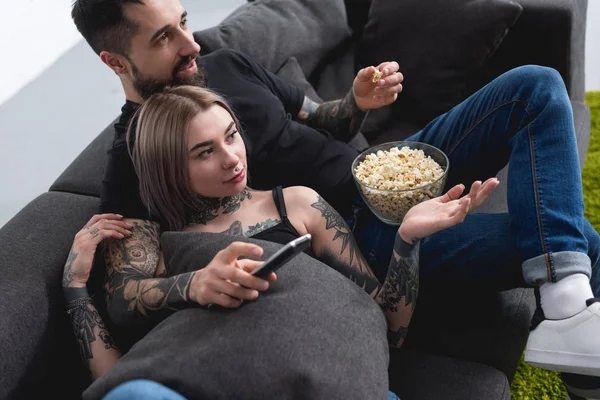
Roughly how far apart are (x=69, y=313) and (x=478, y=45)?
145cm

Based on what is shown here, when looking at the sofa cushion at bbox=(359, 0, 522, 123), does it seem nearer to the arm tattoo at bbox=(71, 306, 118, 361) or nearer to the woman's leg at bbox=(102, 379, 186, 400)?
the arm tattoo at bbox=(71, 306, 118, 361)

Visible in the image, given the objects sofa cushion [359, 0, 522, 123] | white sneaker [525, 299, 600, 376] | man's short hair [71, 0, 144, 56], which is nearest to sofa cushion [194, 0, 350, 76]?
sofa cushion [359, 0, 522, 123]

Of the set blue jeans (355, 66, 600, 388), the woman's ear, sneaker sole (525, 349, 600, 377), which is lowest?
sneaker sole (525, 349, 600, 377)

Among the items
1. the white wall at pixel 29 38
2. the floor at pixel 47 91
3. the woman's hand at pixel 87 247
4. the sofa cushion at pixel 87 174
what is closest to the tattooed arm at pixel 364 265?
the woman's hand at pixel 87 247

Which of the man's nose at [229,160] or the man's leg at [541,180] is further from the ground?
the man's nose at [229,160]

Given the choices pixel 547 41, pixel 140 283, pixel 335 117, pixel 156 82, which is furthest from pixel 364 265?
pixel 547 41

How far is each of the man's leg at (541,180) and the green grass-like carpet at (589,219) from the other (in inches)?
19.5

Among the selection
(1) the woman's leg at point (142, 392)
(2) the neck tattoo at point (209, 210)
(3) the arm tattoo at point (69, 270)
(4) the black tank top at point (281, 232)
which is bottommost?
(4) the black tank top at point (281, 232)

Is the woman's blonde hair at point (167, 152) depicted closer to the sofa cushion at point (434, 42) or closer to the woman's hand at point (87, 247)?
the woman's hand at point (87, 247)

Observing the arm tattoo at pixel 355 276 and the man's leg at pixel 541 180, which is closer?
the man's leg at pixel 541 180

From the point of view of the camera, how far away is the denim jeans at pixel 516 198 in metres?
1.25

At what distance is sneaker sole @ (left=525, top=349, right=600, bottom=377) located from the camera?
1.16 meters

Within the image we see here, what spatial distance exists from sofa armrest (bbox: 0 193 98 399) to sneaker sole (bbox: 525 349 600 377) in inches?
38.7

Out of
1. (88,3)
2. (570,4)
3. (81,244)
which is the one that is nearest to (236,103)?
(88,3)
